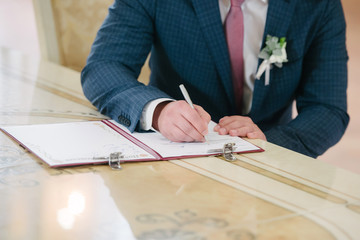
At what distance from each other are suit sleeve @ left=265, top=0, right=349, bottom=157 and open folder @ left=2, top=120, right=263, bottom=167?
544 mm

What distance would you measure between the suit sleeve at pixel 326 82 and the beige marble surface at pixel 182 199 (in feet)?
1.84

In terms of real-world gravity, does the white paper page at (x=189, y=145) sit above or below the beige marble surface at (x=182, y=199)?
below

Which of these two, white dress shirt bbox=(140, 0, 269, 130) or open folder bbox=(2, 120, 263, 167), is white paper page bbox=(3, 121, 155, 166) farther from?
white dress shirt bbox=(140, 0, 269, 130)

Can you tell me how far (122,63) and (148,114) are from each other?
393 mm

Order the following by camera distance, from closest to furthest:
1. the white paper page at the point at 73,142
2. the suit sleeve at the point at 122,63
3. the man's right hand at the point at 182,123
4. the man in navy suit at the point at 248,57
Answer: the white paper page at the point at 73,142, the man's right hand at the point at 182,123, the suit sleeve at the point at 122,63, the man in navy suit at the point at 248,57

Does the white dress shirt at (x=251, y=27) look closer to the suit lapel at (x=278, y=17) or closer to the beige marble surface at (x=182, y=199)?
the suit lapel at (x=278, y=17)

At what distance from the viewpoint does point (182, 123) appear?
1.16 meters

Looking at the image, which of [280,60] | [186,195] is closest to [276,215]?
[186,195]

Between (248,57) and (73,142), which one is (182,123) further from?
(248,57)

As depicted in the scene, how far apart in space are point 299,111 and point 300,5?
371mm

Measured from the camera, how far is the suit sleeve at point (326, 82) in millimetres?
1657

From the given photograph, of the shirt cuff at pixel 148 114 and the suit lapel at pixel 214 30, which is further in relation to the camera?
the suit lapel at pixel 214 30

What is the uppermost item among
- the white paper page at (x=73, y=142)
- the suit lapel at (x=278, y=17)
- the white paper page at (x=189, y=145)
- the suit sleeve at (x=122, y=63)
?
the suit lapel at (x=278, y=17)

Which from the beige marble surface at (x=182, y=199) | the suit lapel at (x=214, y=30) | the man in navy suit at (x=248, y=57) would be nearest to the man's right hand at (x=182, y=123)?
the beige marble surface at (x=182, y=199)
